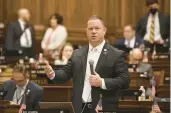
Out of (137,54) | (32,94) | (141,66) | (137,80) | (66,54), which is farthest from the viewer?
(66,54)

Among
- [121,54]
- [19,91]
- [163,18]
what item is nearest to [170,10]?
[163,18]

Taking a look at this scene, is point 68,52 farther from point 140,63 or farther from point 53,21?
point 53,21

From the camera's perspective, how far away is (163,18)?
12148 millimetres

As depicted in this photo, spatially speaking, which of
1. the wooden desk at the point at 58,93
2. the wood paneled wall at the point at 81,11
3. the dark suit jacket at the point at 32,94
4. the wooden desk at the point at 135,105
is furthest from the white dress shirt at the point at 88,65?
the wood paneled wall at the point at 81,11

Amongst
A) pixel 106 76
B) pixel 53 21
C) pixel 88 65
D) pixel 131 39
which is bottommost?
pixel 131 39

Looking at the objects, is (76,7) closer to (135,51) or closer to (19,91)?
(135,51)

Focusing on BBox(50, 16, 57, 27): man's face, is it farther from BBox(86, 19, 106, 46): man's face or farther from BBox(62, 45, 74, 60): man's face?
BBox(86, 19, 106, 46): man's face

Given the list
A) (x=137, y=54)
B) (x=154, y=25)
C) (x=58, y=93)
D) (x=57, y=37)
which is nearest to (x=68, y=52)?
(x=137, y=54)

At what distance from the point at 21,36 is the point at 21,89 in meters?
4.87

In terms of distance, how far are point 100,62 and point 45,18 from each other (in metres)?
8.33

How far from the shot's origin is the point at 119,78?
5262mm

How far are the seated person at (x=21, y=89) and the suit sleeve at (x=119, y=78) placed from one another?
2.07 meters

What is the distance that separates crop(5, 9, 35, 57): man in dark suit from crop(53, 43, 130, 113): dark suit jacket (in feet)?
21.7

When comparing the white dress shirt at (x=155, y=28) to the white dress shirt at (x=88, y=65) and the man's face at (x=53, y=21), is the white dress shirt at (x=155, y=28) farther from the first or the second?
the white dress shirt at (x=88, y=65)
